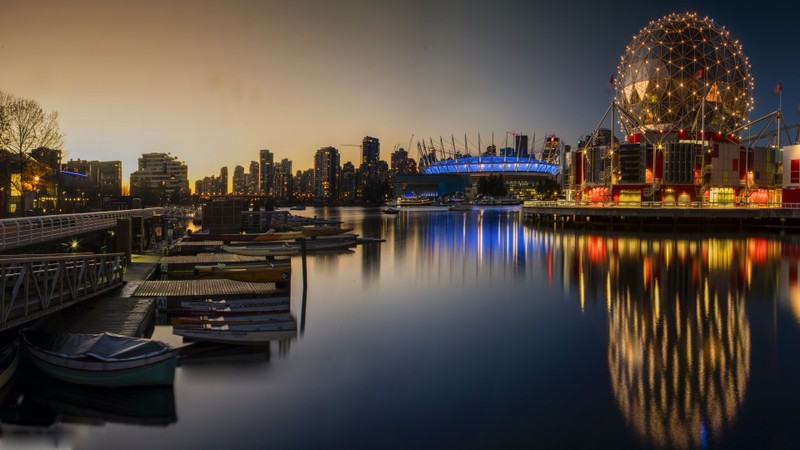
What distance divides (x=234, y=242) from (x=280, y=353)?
2530 centimetres

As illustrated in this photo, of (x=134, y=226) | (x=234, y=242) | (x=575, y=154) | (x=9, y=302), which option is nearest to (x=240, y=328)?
(x=9, y=302)

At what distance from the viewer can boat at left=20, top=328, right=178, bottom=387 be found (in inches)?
412

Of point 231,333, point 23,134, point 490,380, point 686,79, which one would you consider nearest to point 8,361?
point 231,333

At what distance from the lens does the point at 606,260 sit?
102 ft

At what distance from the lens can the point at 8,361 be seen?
11.0 meters

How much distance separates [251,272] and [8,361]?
10.7 m

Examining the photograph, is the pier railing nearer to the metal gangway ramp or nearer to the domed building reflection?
the metal gangway ramp

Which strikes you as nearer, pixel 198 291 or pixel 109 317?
pixel 109 317

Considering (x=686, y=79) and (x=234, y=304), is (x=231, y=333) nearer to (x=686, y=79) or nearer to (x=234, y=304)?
(x=234, y=304)

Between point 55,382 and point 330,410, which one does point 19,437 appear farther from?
point 330,410

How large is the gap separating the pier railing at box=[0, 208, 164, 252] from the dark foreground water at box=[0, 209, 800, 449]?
811cm

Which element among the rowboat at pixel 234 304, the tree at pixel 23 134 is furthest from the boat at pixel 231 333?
the tree at pixel 23 134

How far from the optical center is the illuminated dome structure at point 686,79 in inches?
2537

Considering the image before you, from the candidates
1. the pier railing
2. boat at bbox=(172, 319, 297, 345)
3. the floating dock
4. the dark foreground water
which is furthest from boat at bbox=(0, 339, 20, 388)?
the pier railing
